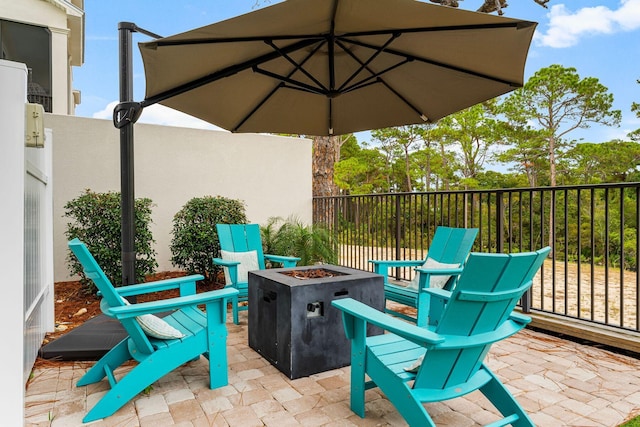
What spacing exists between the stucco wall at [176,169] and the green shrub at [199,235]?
1060 millimetres

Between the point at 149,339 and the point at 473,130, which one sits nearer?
the point at 149,339

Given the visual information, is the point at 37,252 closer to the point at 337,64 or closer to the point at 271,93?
the point at 271,93

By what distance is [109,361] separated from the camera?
8.50 feet

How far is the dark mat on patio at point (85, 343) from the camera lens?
296 centimetres

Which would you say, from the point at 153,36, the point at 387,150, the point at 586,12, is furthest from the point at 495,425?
the point at 586,12

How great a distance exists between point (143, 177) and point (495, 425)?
220 inches

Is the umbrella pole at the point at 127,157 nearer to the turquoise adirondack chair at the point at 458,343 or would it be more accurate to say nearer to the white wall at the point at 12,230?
the white wall at the point at 12,230

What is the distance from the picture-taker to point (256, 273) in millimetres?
3252

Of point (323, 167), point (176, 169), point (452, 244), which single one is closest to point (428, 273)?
point (452, 244)

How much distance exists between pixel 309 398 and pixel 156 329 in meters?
0.99

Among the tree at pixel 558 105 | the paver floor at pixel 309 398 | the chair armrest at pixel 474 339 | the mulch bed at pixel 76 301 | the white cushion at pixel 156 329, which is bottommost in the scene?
the paver floor at pixel 309 398

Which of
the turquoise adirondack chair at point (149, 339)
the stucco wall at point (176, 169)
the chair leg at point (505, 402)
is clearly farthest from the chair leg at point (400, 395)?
the stucco wall at point (176, 169)

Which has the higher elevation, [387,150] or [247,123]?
[387,150]

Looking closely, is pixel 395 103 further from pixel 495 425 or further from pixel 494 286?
pixel 495 425
